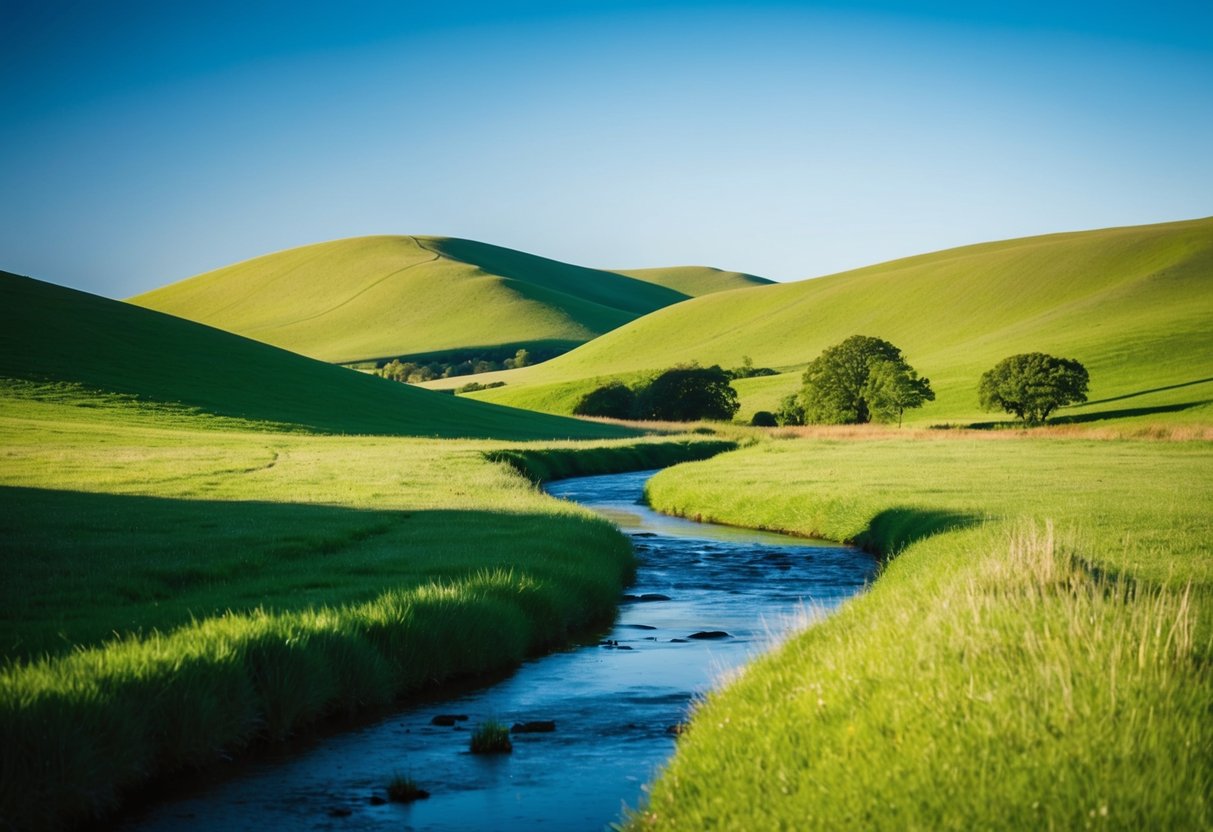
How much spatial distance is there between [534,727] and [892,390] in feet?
271

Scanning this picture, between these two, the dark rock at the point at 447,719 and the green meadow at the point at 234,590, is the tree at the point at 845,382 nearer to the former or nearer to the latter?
the green meadow at the point at 234,590

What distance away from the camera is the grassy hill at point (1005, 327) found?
346 feet

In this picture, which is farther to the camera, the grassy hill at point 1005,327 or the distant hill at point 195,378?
the grassy hill at point 1005,327

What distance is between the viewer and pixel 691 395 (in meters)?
116

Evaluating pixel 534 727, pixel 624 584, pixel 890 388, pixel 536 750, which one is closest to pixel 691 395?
pixel 890 388

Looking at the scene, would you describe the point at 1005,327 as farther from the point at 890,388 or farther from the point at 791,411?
the point at 890,388

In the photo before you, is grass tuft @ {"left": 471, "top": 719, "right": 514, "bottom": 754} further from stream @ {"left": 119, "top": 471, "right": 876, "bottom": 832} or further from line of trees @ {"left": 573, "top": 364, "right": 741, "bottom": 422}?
line of trees @ {"left": 573, "top": 364, "right": 741, "bottom": 422}

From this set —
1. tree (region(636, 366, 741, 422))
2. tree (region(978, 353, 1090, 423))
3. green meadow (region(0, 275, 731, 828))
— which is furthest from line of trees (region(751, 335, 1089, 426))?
green meadow (region(0, 275, 731, 828))

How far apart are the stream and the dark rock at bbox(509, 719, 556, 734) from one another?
105 mm

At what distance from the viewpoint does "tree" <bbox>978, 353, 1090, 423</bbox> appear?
8706 cm

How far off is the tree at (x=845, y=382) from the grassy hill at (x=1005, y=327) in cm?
696

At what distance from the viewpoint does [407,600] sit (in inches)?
699

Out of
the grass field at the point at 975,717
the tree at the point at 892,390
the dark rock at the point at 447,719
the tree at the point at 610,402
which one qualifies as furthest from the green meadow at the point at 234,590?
the tree at the point at 610,402

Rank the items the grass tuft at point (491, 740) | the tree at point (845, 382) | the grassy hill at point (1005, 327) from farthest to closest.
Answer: the grassy hill at point (1005, 327), the tree at point (845, 382), the grass tuft at point (491, 740)
